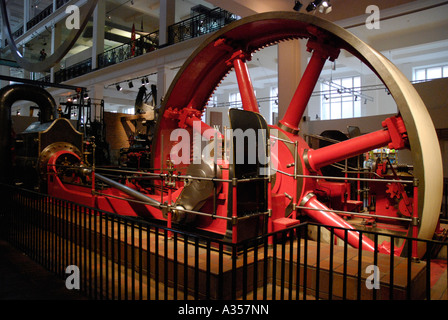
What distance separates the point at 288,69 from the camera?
8.49 metres

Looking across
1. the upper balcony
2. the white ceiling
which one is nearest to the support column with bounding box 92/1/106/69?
the upper balcony

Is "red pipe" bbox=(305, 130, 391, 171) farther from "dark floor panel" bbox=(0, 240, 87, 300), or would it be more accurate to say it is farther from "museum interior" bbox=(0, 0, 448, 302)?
"dark floor panel" bbox=(0, 240, 87, 300)

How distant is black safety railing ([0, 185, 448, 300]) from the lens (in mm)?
2180

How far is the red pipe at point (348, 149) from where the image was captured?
376cm

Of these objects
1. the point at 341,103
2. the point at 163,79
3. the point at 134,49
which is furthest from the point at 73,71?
the point at 341,103

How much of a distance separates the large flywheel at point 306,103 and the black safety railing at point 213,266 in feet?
2.18

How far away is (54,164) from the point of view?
5965mm

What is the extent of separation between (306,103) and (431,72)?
1421cm

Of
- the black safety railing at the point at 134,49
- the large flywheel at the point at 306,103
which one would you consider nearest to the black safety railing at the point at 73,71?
the black safety railing at the point at 134,49

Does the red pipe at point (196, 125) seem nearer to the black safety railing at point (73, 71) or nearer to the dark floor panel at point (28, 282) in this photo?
the dark floor panel at point (28, 282)

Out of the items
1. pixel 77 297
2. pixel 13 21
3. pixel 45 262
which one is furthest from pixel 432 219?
pixel 13 21

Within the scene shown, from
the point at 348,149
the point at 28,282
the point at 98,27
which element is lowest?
the point at 28,282

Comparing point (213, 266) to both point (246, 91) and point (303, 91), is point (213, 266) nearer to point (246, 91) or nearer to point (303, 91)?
point (303, 91)

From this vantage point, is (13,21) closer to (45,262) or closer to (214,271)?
(45,262)
